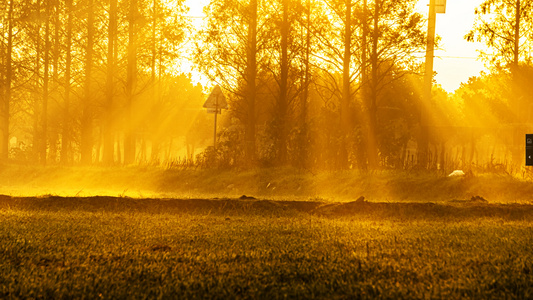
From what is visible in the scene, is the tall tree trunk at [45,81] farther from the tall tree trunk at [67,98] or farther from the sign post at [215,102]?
the sign post at [215,102]

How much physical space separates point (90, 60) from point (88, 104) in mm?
2408

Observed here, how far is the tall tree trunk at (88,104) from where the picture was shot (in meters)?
34.1

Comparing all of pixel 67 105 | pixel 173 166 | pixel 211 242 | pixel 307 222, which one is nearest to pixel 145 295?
pixel 211 242

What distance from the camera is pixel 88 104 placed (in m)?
35.9

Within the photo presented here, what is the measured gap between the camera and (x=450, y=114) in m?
58.4

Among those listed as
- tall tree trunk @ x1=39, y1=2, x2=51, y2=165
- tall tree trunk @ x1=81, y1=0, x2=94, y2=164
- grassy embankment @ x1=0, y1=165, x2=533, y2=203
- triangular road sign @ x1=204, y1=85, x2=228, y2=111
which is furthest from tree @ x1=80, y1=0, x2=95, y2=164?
triangular road sign @ x1=204, y1=85, x2=228, y2=111

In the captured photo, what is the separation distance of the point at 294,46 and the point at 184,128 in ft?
110

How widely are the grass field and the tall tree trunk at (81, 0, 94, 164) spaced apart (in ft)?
77.0

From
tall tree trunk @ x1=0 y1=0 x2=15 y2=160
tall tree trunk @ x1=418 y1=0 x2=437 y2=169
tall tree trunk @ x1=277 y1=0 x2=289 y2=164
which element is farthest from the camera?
tall tree trunk @ x1=0 y1=0 x2=15 y2=160

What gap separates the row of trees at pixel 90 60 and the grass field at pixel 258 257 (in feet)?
74.4

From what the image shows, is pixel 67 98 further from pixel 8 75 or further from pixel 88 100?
pixel 8 75

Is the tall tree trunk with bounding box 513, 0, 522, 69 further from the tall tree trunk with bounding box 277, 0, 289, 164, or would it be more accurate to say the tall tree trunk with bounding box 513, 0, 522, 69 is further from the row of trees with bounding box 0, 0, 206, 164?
the row of trees with bounding box 0, 0, 206, 164

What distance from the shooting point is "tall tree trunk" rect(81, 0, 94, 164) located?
112 feet

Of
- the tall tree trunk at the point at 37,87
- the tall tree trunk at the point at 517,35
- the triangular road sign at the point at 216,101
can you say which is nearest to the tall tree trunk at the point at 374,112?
the triangular road sign at the point at 216,101
